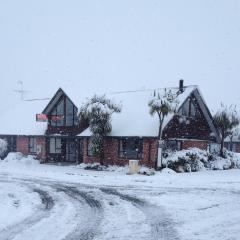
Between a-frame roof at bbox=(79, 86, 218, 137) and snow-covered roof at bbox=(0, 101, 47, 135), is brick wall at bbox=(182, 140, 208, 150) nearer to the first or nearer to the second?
a-frame roof at bbox=(79, 86, 218, 137)

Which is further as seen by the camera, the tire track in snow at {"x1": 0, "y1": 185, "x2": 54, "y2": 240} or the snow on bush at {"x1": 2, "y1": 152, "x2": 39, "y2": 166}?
the snow on bush at {"x1": 2, "y1": 152, "x2": 39, "y2": 166}

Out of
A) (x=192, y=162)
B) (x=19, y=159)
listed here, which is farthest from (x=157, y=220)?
(x=19, y=159)

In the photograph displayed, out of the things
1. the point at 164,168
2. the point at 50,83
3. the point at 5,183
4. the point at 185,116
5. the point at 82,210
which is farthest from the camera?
the point at 50,83

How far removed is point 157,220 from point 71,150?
78.5 ft

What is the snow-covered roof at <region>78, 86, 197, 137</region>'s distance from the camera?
27938mm

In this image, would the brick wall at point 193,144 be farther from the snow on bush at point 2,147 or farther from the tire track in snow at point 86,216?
the snow on bush at point 2,147

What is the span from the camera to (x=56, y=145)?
3462cm

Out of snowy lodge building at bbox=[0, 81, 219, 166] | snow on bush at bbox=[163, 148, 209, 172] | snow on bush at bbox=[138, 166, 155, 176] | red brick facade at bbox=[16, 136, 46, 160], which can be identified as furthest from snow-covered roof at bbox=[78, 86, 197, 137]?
red brick facade at bbox=[16, 136, 46, 160]

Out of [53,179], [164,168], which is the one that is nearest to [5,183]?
[53,179]

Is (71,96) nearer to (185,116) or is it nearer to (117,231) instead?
(185,116)

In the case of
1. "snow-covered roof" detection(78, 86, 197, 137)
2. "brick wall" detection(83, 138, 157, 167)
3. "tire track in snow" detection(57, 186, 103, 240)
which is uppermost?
A: "snow-covered roof" detection(78, 86, 197, 137)

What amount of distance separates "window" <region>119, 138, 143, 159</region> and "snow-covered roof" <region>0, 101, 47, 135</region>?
8.54 metres

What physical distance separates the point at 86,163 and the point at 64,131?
3.96 meters

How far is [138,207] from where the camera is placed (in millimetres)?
13141
